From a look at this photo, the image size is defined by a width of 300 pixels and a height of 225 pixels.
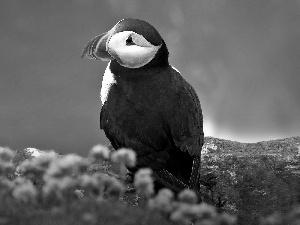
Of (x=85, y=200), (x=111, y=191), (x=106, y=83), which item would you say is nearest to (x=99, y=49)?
(x=106, y=83)

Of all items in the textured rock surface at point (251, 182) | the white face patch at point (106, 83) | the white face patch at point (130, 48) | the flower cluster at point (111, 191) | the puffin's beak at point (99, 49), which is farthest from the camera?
the textured rock surface at point (251, 182)

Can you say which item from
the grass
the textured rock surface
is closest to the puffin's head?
the grass

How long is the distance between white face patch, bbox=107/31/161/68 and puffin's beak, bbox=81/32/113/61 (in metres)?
0.08

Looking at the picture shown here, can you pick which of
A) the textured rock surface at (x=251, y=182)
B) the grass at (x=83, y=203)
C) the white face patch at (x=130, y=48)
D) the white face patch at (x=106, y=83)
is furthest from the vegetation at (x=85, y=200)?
the textured rock surface at (x=251, y=182)

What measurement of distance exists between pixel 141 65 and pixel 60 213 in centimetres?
341

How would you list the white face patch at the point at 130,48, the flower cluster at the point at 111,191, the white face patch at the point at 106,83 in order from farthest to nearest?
the white face patch at the point at 106,83 < the white face patch at the point at 130,48 < the flower cluster at the point at 111,191

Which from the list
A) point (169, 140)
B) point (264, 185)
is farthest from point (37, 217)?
point (264, 185)

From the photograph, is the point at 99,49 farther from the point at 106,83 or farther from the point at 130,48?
the point at 106,83

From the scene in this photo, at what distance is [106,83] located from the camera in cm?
844

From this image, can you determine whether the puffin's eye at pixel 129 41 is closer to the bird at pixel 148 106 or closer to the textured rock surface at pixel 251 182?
the bird at pixel 148 106

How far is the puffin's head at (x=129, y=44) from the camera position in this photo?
26.1 ft

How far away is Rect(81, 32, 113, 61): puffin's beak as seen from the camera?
26.4ft

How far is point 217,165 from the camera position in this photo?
36.6 ft

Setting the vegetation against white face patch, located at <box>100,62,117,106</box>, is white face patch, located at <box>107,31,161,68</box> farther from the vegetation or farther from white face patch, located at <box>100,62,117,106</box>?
the vegetation
